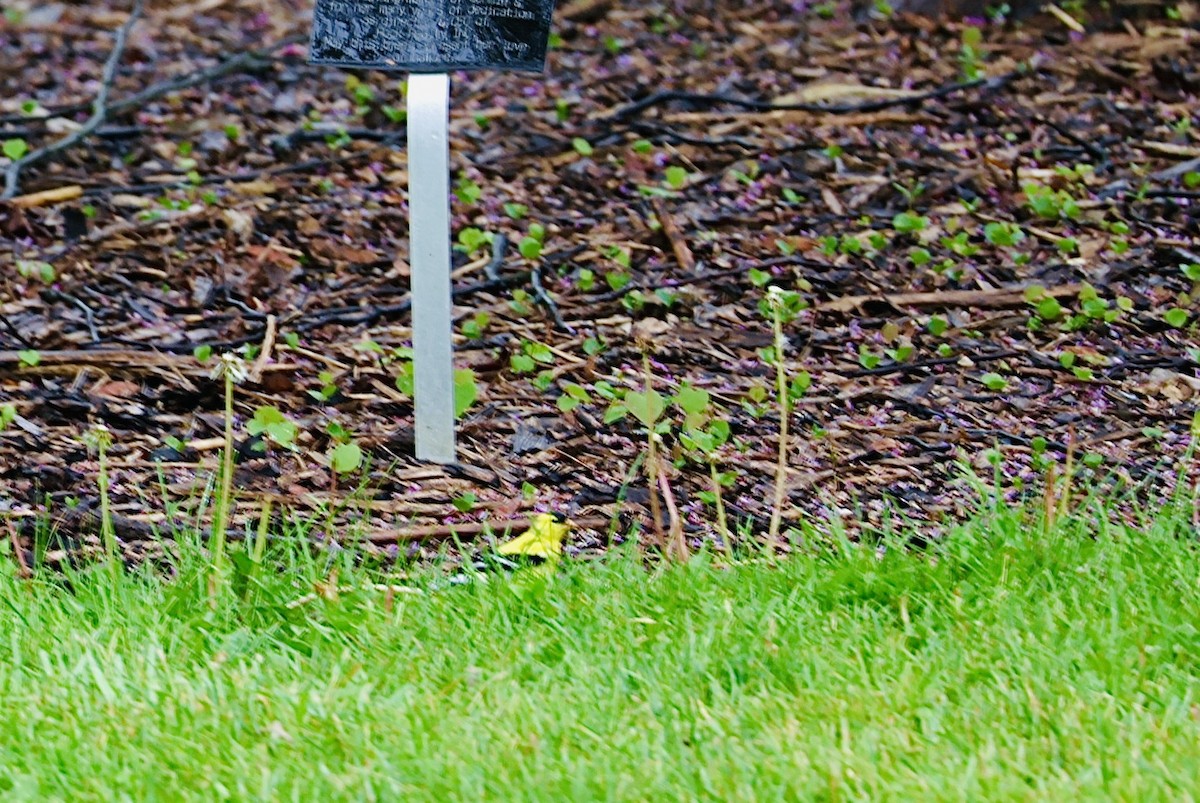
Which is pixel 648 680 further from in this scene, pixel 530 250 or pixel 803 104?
pixel 803 104

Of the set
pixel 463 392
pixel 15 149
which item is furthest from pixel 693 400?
pixel 15 149

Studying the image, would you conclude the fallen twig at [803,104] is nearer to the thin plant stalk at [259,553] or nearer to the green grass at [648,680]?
the green grass at [648,680]

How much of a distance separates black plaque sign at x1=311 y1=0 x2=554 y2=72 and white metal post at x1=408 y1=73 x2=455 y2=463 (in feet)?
0.19

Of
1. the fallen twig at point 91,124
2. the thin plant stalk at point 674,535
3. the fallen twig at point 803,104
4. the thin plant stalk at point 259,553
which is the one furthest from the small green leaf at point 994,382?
the fallen twig at point 91,124

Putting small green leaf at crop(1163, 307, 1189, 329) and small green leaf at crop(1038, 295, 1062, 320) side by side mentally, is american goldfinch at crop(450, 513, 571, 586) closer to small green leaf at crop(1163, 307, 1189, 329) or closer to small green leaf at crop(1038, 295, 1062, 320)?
small green leaf at crop(1038, 295, 1062, 320)

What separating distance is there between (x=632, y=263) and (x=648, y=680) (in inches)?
95.3

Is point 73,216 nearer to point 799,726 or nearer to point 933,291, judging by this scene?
point 933,291

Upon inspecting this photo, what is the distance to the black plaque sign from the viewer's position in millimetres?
3498

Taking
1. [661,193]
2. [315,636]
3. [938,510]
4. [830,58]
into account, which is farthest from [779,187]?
[315,636]

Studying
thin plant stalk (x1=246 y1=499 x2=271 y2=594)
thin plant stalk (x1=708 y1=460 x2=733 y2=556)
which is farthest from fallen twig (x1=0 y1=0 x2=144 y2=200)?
thin plant stalk (x1=708 y1=460 x2=733 y2=556)

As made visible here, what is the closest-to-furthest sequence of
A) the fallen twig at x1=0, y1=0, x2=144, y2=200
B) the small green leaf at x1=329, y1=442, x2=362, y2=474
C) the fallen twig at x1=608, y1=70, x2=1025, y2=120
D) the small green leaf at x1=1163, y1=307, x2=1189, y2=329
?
1. the small green leaf at x1=329, y1=442, x2=362, y2=474
2. the small green leaf at x1=1163, y1=307, x2=1189, y2=329
3. the fallen twig at x1=0, y1=0, x2=144, y2=200
4. the fallen twig at x1=608, y1=70, x2=1025, y2=120

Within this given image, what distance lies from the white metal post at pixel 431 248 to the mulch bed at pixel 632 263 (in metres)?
0.23

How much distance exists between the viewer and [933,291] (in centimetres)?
478

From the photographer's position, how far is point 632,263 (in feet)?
16.5
